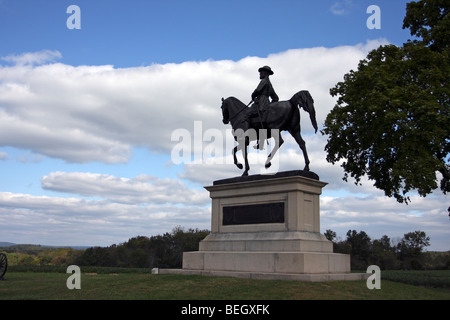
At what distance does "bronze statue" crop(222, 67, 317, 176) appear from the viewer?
672 inches

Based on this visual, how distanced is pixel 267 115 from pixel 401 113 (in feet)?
19.6

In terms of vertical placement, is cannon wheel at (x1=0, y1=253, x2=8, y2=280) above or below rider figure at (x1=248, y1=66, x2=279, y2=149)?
below

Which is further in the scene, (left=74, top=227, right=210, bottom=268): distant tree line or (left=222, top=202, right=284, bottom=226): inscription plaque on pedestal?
(left=74, top=227, right=210, bottom=268): distant tree line

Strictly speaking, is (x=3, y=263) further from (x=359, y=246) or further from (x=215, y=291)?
(x=359, y=246)

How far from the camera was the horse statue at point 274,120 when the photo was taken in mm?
16922

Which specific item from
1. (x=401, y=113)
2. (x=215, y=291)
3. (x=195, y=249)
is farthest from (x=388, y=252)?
(x=215, y=291)

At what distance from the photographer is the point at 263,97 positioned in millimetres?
18344

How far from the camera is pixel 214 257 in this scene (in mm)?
17047

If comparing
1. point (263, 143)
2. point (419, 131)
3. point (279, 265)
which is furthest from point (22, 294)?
point (419, 131)

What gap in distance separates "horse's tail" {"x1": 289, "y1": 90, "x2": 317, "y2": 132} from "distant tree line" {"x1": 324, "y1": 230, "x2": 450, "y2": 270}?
1049 inches

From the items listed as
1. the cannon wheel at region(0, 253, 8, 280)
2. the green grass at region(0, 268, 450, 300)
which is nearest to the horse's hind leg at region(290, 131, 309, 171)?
the green grass at region(0, 268, 450, 300)

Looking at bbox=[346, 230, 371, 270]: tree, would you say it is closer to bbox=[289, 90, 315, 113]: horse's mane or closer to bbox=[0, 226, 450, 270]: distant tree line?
bbox=[0, 226, 450, 270]: distant tree line

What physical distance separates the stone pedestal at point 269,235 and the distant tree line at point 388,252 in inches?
1001

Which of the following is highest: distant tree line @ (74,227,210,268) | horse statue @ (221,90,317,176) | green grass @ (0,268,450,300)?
horse statue @ (221,90,317,176)
